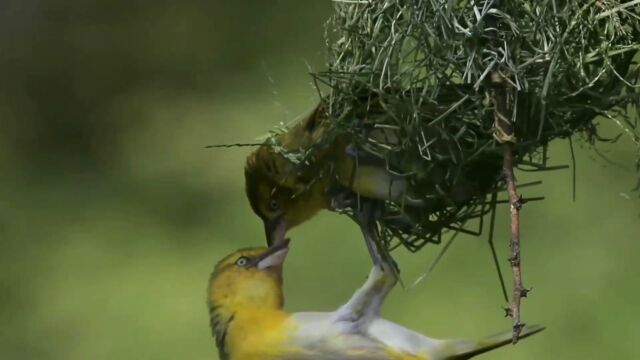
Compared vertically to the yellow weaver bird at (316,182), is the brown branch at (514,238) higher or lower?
lower

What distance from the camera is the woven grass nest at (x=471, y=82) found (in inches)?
23.0

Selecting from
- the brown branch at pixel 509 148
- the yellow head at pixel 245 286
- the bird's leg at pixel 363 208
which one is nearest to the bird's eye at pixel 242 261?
the yellow head at pixel 245 286

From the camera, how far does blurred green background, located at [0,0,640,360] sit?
3.10 feet

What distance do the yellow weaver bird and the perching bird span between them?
4 cm

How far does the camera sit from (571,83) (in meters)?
0.60

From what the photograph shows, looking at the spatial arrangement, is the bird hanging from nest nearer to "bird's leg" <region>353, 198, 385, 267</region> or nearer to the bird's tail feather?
"bird's leg" <region>353, 198, 385, 267</region>

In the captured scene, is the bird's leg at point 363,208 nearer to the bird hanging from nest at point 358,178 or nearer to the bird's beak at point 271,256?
the bird hanging from nest at point 358,178

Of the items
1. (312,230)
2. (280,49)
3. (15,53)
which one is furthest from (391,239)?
(15,53)

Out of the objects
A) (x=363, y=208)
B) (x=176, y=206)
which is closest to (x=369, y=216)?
(x=363, y=208)

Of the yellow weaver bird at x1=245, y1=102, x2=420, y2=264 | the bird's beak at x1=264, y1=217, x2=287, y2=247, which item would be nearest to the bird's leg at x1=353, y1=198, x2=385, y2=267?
the yellow weaver bird at x1=245, y1=102, x2=420, y2=264

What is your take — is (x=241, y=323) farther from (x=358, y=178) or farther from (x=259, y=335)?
(x=358, y=178)

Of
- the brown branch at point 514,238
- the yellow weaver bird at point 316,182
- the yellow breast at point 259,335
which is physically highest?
the yellow weaver bird at point 316,182

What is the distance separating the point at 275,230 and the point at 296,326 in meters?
0.09

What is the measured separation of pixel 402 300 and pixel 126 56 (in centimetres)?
37
